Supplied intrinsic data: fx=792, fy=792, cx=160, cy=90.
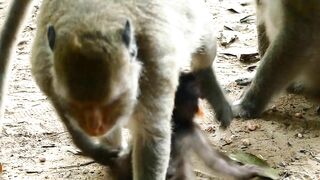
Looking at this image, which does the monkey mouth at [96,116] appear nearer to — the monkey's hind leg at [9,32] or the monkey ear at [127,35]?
the monkey ear at [127,35]

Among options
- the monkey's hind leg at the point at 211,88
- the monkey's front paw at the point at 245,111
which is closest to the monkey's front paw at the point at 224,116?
the monkey's hind leg at the point at 211,88

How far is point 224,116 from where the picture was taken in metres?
4.79

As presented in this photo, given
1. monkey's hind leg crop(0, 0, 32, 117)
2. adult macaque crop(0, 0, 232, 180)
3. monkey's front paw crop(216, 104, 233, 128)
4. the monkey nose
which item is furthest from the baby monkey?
monkey's hind leg crop(0, 0, 32, 117)

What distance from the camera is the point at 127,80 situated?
3336mm

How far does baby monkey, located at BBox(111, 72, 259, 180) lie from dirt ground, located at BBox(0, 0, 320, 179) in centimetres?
14

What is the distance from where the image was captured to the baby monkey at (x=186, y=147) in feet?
13.1

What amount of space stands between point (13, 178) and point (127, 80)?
1399mm

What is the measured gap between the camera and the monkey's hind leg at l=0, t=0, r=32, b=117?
14.1 feet

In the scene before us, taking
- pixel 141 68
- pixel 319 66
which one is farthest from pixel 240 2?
pixel 141 68

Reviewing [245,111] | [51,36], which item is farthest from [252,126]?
[51,36]

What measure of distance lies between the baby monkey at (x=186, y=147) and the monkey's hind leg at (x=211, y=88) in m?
0.56

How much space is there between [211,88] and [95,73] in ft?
5.72

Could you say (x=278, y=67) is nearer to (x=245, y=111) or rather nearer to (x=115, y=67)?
(x=245, y=111)

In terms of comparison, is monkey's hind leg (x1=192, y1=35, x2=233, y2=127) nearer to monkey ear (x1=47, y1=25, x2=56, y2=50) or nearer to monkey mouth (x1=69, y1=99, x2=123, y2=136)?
monkey mouth (x1=69, y1=99, x2=123, y2=136)
